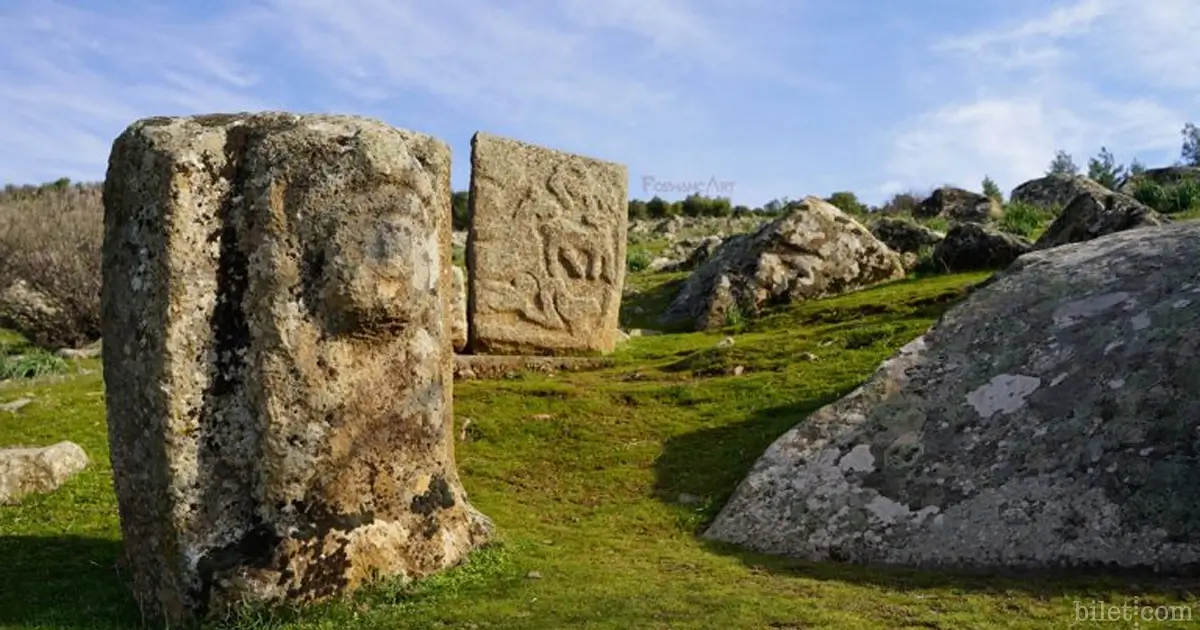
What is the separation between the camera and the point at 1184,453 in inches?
240

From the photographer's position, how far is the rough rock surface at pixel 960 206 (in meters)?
27.6

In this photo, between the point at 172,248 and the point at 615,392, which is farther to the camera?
the point at 615,392

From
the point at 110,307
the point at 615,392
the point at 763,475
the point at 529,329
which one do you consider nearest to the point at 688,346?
the point at 529,329

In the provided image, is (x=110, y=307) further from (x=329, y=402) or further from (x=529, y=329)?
(x=529, y=329)

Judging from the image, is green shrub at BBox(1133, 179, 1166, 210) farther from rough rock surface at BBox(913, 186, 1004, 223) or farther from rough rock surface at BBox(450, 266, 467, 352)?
rough rock surface at BBox(450, 266, 467, 352)

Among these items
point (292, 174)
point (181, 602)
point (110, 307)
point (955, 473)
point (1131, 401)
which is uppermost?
point (292, 174)

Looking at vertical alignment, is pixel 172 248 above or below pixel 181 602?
above

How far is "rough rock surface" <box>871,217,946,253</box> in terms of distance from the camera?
834 inches

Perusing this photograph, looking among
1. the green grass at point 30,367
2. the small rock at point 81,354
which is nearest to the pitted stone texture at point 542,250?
the green grass at point 30,367

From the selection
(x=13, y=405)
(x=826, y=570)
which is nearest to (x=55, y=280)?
(x=13, y=405)

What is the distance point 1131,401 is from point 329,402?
4.68 metres

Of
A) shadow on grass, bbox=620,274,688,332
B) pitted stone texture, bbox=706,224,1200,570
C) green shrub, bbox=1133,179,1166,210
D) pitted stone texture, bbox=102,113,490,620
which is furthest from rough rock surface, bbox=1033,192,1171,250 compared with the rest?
pitted stone texture, bbox=102,113,490,620

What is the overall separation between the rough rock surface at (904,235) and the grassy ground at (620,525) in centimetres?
615

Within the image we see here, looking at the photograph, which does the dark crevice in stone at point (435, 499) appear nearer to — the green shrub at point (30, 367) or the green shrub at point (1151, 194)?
the green shrub at point (30, 367)
